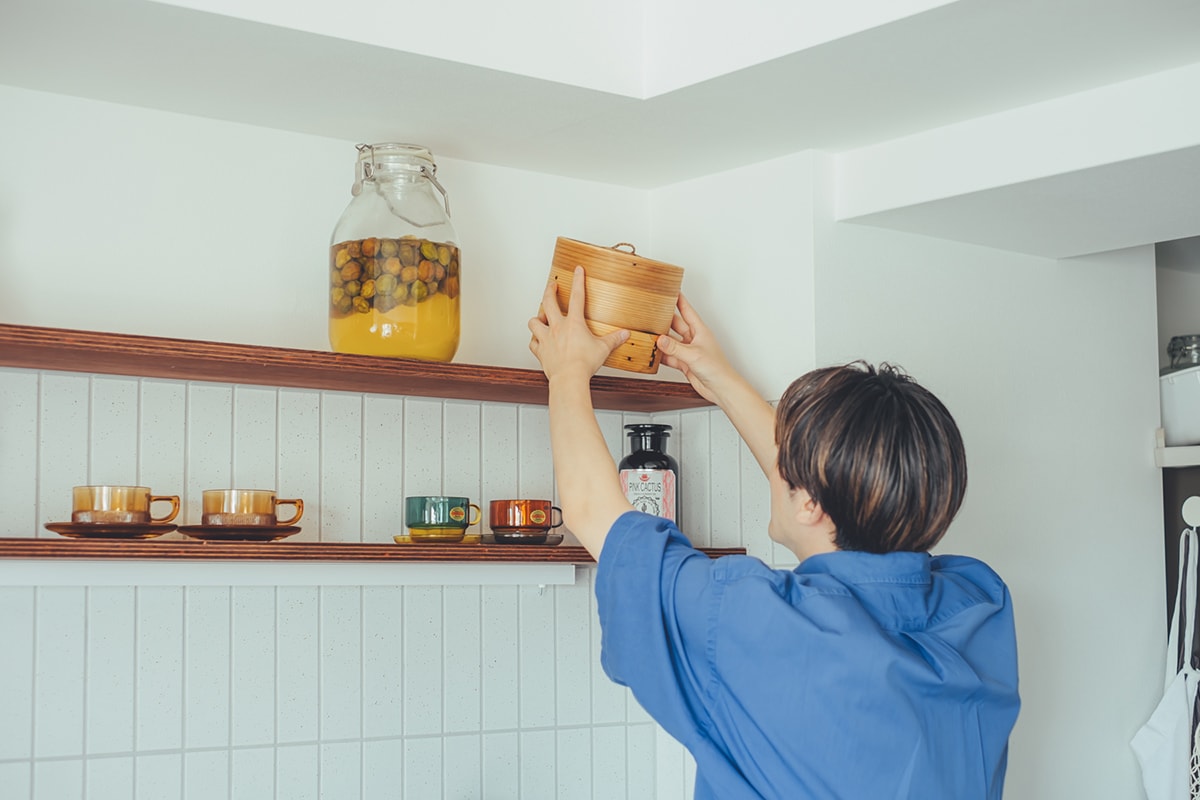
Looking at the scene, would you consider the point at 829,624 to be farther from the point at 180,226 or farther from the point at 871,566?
the point at 180,226

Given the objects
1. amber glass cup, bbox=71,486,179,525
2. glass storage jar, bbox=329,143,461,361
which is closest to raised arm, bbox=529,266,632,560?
glass storage jar, bbox=329,143,461,361

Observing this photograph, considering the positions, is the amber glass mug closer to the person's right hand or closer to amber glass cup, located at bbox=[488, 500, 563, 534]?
amber glass cup, located at bbox=[488, 500, 563, 534]

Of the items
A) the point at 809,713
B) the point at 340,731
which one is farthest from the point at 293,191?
the point at 809,713

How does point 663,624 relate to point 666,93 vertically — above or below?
below

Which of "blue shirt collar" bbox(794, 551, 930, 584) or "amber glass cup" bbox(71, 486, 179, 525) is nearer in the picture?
"blue shirt collar" bbox(794, 551, 930, 584)

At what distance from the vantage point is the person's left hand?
1.71 metres

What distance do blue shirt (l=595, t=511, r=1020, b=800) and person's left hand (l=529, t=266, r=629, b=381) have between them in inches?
13.6

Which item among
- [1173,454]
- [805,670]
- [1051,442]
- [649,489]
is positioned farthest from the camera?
[1173,454]

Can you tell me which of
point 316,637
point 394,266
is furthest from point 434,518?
point 394,266

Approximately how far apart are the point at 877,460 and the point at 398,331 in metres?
0.67

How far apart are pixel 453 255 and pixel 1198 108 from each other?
0.99m

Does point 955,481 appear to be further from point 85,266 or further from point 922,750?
point 85,266

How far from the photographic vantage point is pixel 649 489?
2.07 metres

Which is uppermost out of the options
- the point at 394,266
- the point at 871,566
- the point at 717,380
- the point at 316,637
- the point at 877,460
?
the point at 394,266
